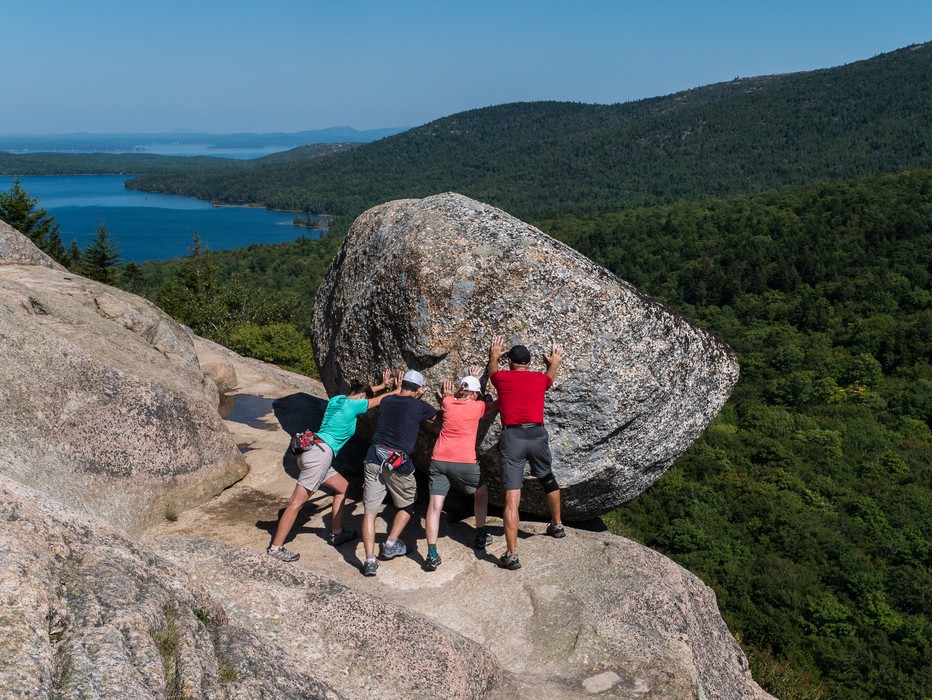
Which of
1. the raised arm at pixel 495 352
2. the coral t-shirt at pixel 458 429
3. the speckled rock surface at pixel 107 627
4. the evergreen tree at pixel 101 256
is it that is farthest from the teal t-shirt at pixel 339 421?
the evergreen tree at pixel 101 256

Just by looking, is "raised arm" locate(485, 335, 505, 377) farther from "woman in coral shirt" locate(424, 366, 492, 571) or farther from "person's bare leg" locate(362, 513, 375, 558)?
"person's bare leg" locate(362, 513, 375, 558)

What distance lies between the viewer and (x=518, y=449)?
25.3 ft

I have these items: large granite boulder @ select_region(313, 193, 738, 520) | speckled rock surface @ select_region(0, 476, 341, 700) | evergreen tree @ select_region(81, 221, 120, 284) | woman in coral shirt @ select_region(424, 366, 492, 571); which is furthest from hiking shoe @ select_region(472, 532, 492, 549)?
evergreen tree @ select_region(81, 221, 120, 284)

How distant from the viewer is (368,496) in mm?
7539

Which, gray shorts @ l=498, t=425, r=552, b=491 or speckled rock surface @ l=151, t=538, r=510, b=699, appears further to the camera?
gray shorts @ l=498, t=425, r=552, b=491

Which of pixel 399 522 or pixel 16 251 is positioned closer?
pixel 399 522

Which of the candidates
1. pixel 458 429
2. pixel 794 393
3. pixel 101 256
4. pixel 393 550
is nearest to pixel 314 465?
pixel 393 550

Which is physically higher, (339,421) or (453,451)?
(339,421)

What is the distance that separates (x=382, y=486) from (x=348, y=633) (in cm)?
231

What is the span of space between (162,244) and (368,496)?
551 feet

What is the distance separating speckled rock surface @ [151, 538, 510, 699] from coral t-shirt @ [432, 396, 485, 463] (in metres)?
2.06

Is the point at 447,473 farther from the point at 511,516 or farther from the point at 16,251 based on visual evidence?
the point at 16,251

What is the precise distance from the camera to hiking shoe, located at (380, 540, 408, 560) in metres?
7.78

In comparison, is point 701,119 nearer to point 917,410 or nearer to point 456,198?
point 917,410
